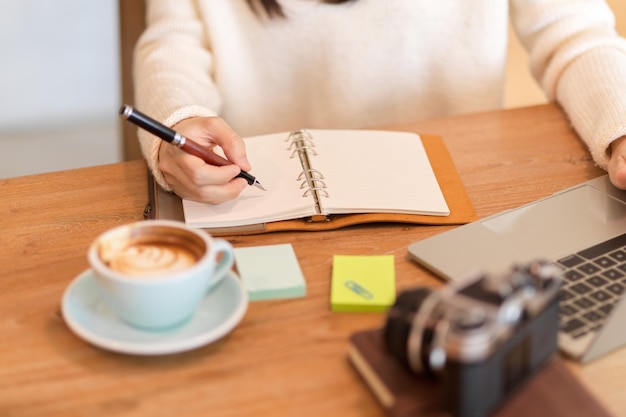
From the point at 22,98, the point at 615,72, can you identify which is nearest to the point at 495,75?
the point at 615,72

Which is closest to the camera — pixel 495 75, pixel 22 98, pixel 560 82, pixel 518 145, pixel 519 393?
pixel 519 393

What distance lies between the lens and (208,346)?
2.29ft

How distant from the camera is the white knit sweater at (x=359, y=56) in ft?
A: 4.00

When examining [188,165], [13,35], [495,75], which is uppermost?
[188,165]

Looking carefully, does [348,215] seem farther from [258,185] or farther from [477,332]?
[477,332]

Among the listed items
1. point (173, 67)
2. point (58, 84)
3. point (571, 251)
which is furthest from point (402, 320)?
point (58, 84)

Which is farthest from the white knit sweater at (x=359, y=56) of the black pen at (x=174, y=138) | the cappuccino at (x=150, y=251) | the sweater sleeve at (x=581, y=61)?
the cappuccino at (x=150, y=251)

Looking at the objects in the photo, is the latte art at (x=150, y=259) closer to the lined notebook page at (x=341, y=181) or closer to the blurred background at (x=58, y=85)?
the lined notebook page at (x=341, y=181)

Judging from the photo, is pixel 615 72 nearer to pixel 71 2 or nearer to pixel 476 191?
pixel 476 191

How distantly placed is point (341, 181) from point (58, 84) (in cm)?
107

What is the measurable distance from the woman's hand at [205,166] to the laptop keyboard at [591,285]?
370mm

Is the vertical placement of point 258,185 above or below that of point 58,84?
above

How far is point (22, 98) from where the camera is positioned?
1762mm

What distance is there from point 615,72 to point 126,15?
979mm
